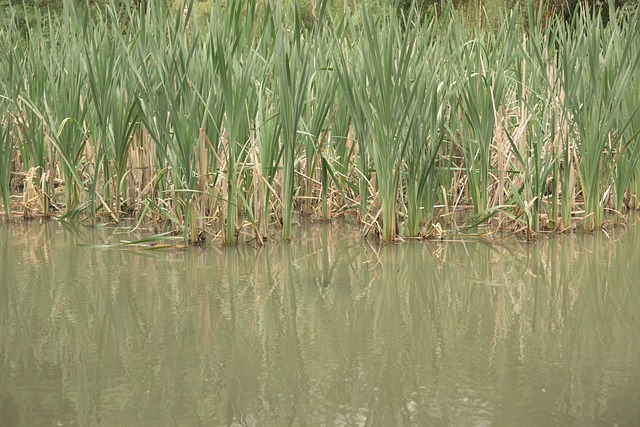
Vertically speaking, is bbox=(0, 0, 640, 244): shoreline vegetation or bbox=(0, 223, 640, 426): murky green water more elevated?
bbox=(0, 0, 640, 244): shoreline vegetation

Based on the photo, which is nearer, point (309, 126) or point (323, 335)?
point (323, 335)

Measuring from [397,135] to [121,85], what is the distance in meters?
1.14

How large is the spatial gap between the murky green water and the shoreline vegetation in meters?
0.28

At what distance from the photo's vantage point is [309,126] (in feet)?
12.3

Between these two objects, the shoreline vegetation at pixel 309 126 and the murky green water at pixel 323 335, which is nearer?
the murky green water at pixel 323 335

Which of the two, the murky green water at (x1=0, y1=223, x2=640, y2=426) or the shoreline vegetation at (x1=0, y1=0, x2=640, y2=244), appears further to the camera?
the shoreline vegetation at (x1=0, y1=0, x2=640, y2=244)

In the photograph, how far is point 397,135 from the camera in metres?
3.21

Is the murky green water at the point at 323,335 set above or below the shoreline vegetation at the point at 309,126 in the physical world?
below

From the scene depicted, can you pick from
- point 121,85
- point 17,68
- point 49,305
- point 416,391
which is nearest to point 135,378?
point 416,391

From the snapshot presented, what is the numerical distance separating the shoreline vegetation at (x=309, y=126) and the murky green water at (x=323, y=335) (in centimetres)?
28

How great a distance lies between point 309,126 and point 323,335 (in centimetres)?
174

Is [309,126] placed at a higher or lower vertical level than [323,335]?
higher

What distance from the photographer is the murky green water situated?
5.49ft

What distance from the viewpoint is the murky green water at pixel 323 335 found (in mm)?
1672
